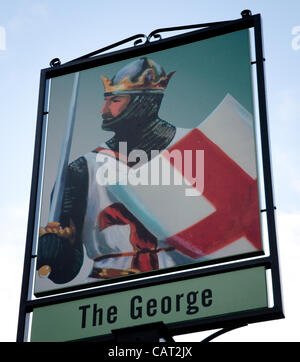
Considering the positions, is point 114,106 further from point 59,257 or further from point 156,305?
point 156,305

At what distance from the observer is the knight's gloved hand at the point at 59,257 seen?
6742 millimetres

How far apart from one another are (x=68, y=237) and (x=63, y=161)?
2.53 feet

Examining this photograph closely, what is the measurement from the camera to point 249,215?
633cm

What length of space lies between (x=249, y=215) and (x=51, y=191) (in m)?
1.81

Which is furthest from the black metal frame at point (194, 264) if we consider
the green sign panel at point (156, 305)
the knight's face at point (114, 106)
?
the knight's face at point (114, 106)

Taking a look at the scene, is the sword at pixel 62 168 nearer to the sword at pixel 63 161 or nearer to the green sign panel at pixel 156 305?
the sword at pixel 63 161

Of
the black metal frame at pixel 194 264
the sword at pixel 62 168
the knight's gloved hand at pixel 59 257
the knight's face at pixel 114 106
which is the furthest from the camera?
the knight's face at pixel 114 106

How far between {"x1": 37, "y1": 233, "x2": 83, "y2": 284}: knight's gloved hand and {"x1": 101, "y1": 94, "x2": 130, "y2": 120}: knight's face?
3.92 ft

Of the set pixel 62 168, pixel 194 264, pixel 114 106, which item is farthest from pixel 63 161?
pixel 194 264

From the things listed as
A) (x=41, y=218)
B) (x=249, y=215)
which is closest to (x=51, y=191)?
(x=41, y=218)

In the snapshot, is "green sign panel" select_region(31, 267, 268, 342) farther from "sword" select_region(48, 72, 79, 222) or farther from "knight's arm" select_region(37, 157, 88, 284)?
"sword" select_region(48, 72, 79, 222)

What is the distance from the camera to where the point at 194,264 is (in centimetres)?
632
